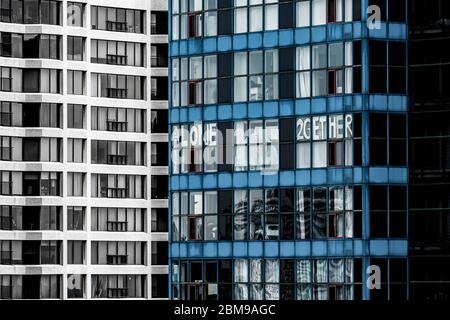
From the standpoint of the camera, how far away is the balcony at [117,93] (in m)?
133

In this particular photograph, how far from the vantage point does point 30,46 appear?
130375 mm

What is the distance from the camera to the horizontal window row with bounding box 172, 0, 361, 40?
9544 cm

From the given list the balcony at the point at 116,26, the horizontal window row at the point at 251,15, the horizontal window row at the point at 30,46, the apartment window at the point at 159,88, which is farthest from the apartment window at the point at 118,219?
the horizontal window row at the point at 251,15

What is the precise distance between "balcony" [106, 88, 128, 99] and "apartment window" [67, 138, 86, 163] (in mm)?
4653

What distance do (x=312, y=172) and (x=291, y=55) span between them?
7607mm

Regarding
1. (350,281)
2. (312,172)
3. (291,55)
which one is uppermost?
(291,55)

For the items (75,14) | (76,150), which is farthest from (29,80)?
(76,150)

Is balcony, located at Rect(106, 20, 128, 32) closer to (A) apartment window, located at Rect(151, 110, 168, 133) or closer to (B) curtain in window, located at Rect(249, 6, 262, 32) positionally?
(A) apartment window, located at Rect(151, 110, 168, 133)

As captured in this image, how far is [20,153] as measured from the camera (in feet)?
424

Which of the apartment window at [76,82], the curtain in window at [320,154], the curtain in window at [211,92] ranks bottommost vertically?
the curtain in window at [320,154]

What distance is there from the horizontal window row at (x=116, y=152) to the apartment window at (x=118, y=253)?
7023 mm

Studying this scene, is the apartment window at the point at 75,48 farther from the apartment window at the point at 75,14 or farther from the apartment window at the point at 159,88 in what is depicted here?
the apartment window at the point at 159,88
